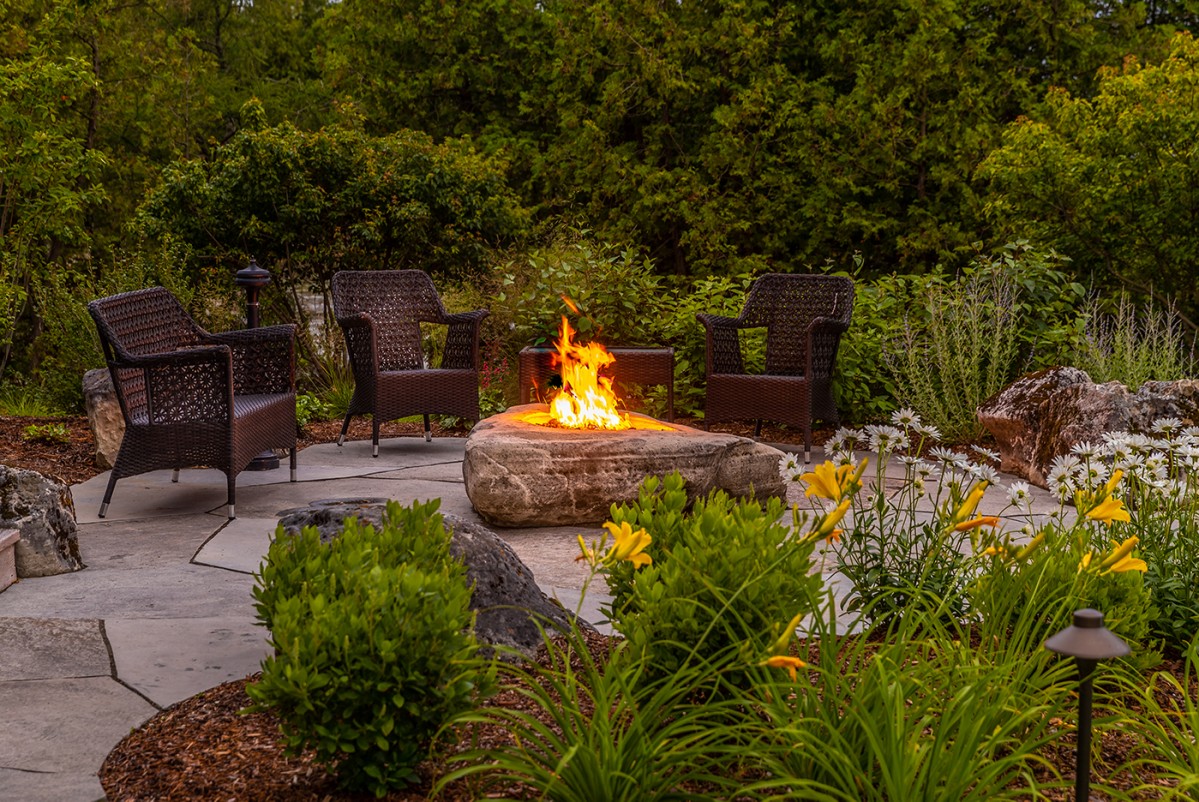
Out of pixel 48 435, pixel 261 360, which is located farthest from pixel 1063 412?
pixel 48 435

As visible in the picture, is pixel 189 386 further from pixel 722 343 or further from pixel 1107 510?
pixel 1107 510

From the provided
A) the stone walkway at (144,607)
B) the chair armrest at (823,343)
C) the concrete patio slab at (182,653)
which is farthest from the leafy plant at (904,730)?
the chair armrest at (823,343)

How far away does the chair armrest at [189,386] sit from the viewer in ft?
16.6

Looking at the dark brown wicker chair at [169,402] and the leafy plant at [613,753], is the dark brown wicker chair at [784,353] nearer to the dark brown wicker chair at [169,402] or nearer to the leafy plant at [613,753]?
the dark brown wicker chair at [169,402]

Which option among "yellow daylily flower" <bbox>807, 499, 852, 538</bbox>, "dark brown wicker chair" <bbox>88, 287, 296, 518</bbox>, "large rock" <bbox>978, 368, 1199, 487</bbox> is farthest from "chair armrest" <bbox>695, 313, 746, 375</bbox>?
"yellow daylily flower" <bbox>807, 499, 852, 538</bbox>

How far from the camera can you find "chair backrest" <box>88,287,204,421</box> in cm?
497

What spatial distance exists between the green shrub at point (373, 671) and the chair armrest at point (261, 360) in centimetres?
386

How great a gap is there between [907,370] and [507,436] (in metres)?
3.35

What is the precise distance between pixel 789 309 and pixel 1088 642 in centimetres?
600

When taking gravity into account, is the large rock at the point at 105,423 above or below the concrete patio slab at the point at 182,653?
above

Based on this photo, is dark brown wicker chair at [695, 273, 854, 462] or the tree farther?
the tree

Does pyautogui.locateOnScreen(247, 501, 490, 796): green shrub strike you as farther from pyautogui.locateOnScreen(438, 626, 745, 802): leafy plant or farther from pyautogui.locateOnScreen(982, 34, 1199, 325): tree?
pyautogui.locateOnScreen(982, 34, 1199, 325): tree

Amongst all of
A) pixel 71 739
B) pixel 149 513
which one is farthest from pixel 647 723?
pixel 149 513

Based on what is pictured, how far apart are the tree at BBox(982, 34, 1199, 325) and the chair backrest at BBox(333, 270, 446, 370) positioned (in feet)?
17.8
